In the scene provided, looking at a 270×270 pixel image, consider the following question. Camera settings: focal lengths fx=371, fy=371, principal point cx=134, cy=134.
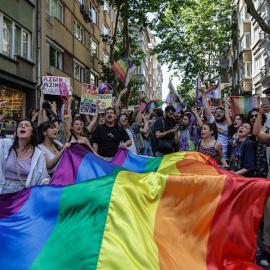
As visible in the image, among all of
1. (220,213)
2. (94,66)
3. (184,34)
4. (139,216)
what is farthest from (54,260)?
(184,34)

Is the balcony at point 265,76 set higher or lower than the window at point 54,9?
lower

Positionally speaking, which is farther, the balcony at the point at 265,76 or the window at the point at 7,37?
the balcony at the point at 265,76

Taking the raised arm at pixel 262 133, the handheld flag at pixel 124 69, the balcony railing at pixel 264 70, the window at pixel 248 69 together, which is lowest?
the raised arm at pixel 262 133

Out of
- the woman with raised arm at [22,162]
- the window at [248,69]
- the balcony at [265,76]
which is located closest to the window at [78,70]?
the balcony at [265,76]

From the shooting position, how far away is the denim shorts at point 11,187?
4407 millimetres

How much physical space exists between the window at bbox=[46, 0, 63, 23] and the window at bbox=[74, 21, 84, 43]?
2.65 metres

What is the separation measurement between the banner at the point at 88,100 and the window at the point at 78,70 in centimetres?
1378

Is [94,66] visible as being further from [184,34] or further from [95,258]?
[95,258]

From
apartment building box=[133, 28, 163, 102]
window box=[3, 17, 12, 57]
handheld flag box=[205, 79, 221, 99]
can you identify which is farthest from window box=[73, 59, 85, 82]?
handheld flag box=[205, 79, 221, 99]

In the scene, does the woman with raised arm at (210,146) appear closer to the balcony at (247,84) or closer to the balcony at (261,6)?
the balcony at (261,6)

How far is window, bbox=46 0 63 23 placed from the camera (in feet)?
62.4

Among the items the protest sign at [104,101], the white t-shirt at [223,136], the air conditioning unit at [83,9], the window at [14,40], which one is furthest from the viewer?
the air conditioning unit at [83,9]

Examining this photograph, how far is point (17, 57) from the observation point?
15477 mm

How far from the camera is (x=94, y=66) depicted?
91.1ft
